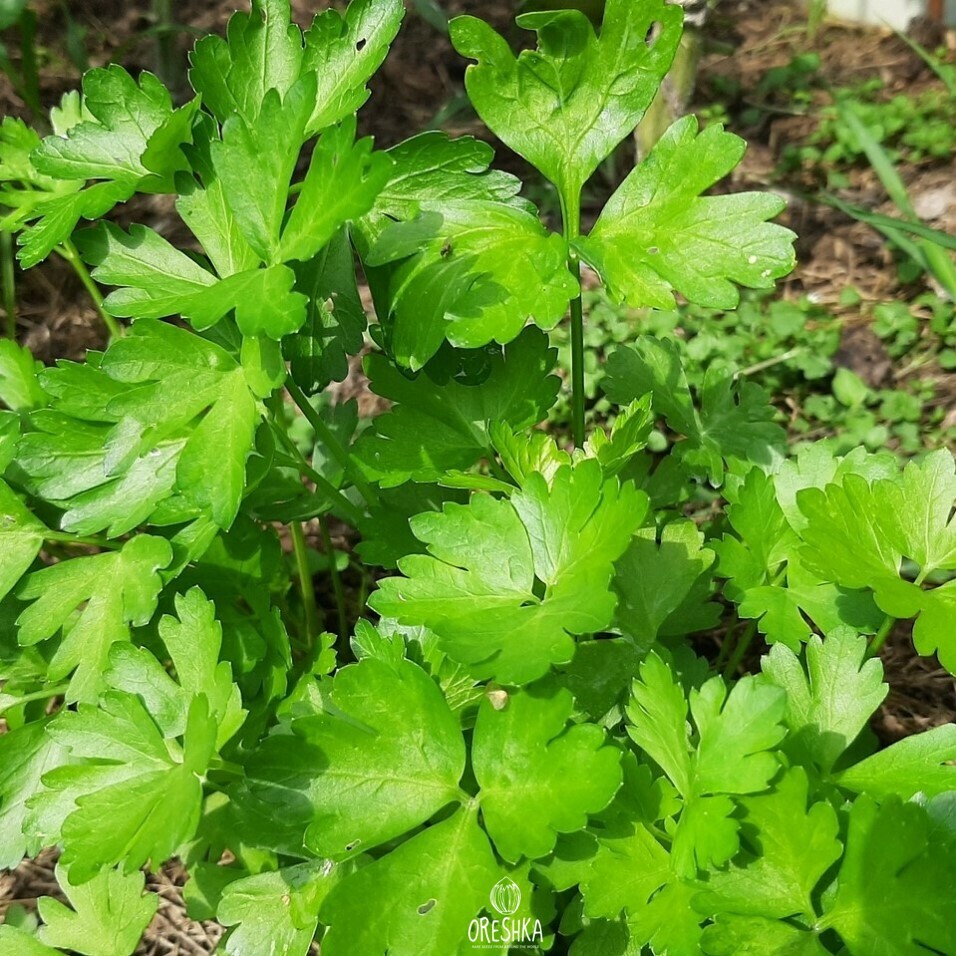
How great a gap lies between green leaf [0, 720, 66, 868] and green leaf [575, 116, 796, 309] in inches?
40.5

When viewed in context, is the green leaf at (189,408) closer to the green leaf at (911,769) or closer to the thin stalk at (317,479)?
the thin stalk at (317,479)

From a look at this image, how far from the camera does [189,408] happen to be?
1053 mm

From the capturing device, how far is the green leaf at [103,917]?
1245 mm

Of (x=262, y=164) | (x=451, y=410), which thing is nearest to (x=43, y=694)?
(x=451, y=410)

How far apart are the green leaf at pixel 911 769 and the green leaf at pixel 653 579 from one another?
11.7 inches

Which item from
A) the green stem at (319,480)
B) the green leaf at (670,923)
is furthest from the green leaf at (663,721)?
the green stem at (319,480)

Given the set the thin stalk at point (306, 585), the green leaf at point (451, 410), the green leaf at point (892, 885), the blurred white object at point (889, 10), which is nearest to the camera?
the green leaf at point (892, 885)

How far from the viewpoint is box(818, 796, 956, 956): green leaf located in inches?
36.1

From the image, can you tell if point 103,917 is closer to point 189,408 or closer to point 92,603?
point 92,603

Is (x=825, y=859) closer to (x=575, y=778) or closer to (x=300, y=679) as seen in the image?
(x=575, y=778)

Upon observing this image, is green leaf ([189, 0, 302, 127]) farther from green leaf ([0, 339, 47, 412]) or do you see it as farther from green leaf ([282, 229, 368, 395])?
green leaf ([0, 339, 47, 412])

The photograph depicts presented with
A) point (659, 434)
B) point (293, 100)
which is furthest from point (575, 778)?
point (659, 434)

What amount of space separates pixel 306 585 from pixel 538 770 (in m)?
0.75

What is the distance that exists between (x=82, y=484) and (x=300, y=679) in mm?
395
